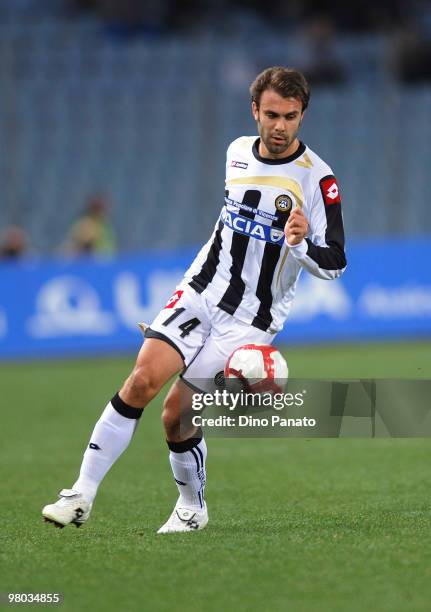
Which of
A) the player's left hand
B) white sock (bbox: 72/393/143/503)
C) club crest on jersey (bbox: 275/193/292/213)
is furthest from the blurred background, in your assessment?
the player's left hand

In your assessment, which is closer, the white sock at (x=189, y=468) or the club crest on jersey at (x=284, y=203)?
the club crest on jersey at (x=284, y=203)

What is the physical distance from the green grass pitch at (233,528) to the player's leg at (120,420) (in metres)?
0.22

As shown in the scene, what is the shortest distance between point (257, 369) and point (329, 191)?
37.5 inches

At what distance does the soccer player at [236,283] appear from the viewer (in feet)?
19.8

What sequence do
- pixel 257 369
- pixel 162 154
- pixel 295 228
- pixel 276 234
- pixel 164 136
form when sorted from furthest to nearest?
pixel 162 154 → pixel 164 136 → pixel 276 234 → pixel 257 369 → pixel 295 228

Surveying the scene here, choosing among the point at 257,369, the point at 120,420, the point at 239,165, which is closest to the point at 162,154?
the point at 239,165

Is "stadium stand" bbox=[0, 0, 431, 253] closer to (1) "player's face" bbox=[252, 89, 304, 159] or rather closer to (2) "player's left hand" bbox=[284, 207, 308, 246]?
(1) "player's face" bbox=[252, 89, 304, 159]

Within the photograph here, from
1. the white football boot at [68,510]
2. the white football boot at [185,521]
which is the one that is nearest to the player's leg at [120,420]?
the white football boot at [68,510]

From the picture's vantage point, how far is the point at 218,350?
20.5 ft

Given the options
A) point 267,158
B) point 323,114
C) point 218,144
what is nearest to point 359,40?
point 323,114

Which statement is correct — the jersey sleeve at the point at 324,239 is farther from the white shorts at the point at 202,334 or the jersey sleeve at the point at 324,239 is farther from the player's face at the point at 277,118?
the white shorts at the point at 202,334

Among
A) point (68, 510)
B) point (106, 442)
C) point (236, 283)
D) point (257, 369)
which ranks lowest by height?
point (68, 510)

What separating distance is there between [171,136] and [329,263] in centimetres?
1318

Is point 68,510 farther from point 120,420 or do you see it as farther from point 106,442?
point 120,420
